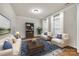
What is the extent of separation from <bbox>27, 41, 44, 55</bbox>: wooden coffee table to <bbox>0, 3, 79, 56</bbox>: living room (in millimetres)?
26

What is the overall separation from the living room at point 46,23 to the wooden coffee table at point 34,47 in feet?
0.09

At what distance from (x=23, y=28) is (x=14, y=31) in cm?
23

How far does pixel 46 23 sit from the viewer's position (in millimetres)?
2232

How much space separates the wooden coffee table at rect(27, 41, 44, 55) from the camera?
6.72 ft

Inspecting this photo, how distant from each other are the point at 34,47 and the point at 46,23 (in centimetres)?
67

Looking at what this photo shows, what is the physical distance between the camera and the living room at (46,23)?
2.00 m

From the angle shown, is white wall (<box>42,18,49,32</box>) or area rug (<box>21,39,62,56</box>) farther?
white wall (<box>42,18,49,32</box>)

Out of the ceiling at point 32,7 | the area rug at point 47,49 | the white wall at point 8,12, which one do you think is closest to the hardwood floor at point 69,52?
the area rug at point 47,49

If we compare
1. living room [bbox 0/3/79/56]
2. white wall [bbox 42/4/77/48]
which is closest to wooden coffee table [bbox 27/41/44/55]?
living room [bbox 0/3/79/56]

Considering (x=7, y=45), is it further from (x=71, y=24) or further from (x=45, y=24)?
(x=71, y=24)

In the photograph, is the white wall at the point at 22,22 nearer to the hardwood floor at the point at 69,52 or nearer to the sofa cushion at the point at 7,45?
the sofa cushion at the point at 7,45

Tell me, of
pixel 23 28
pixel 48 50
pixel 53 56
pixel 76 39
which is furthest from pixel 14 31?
pixel 76 39

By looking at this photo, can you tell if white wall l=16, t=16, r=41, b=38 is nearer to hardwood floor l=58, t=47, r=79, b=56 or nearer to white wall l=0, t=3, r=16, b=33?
white wall l=0, t=3, r=16, b=33

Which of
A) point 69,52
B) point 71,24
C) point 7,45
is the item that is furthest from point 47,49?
point 7,45
